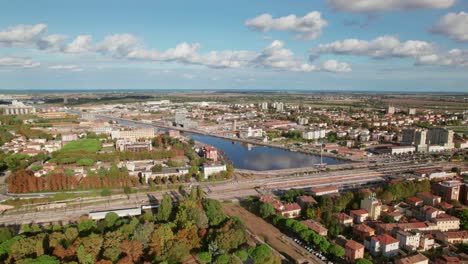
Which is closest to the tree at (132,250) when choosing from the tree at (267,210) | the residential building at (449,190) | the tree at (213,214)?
the tree at (213,214)

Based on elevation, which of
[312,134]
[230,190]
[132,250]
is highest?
[312,134]

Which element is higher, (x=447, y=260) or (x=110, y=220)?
(x=110, y=220)

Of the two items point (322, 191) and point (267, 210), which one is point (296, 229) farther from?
point (322, 191)

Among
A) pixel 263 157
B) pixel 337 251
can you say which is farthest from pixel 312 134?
pixel 337 251

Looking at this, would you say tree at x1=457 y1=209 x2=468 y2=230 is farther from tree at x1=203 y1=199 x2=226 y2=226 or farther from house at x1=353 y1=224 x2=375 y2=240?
tree at x1=203 y1=199 x2=226 y2=226

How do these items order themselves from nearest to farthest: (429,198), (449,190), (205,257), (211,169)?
(205,257) → (429,198) → (449,190) → (211,169)

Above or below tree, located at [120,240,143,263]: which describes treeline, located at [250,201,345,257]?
below

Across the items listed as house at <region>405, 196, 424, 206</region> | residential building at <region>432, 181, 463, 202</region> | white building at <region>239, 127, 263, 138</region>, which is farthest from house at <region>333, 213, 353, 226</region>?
white building at <region>239, 127, 263, 138</region>
